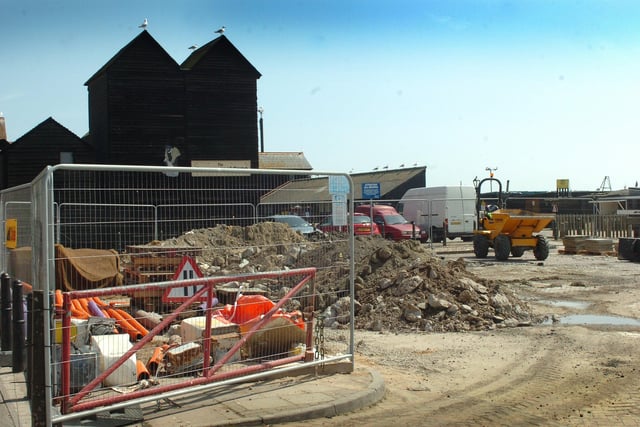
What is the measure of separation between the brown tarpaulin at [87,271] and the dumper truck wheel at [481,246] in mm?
17087

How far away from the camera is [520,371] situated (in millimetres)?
9023

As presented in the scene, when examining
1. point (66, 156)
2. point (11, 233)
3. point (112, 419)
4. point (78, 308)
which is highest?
point (66, 156)

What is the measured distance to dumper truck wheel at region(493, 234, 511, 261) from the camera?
25031mm

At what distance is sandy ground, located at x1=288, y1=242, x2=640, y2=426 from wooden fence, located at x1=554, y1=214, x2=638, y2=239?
813 inches

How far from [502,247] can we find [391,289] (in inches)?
505

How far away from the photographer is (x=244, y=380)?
7121 mm

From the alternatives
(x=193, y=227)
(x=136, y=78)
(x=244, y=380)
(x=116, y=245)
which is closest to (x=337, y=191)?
(x=193, y=227)

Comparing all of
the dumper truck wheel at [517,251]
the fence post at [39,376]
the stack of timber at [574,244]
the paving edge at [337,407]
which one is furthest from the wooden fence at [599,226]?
the fence post at [39,376]

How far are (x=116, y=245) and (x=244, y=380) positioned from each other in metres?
4.23

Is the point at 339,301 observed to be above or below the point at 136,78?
below

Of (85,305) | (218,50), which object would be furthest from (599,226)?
(85,305)

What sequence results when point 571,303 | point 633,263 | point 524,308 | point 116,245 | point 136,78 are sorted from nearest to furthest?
point 116,245, point 524,308, point 571,303, point 633,263, point 136,78

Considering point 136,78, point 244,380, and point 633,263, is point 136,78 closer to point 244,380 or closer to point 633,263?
point 633,263

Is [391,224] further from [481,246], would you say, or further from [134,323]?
[134,323]
